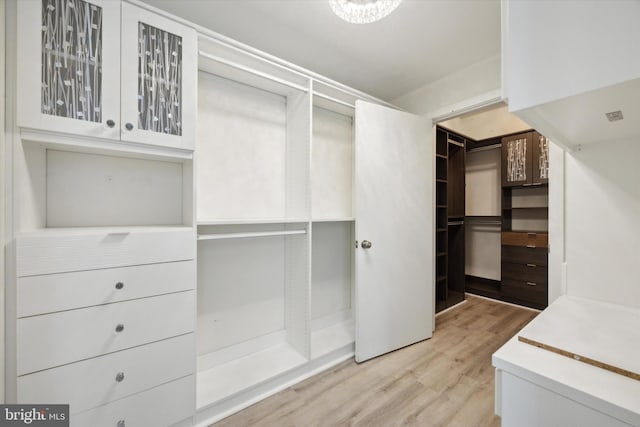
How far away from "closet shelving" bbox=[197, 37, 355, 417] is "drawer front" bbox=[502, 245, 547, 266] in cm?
241

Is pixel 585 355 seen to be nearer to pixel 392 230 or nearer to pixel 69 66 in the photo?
pixel 392 230

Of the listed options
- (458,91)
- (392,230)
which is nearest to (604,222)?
(392,230)

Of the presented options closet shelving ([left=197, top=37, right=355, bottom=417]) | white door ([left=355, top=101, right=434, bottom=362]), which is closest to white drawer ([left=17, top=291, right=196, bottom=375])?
closet shelving ([left=197, top=37, right=355, bottom=417])

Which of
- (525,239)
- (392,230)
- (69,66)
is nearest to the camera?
(69,66)

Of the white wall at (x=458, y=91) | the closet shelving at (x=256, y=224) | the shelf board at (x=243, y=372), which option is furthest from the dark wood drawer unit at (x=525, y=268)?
the shelf board at (x=243, y=372)

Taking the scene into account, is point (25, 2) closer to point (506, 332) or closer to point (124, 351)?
point (124, 351)

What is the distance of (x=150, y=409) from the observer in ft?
4.14

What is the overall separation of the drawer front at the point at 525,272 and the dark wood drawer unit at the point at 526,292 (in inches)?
1.5

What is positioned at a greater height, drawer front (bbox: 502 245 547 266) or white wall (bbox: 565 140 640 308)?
white wall (bbox: 565 140 640 308)

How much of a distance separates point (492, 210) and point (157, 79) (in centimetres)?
425

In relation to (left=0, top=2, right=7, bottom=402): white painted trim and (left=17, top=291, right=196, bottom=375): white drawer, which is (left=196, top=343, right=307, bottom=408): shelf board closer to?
(left=17, top=291, right=196, bottom=375): white drawer

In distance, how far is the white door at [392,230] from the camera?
2.06 meters

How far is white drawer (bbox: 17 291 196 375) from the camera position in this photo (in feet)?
3.34

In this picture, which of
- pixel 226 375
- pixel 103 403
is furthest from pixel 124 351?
pixel 226 375
